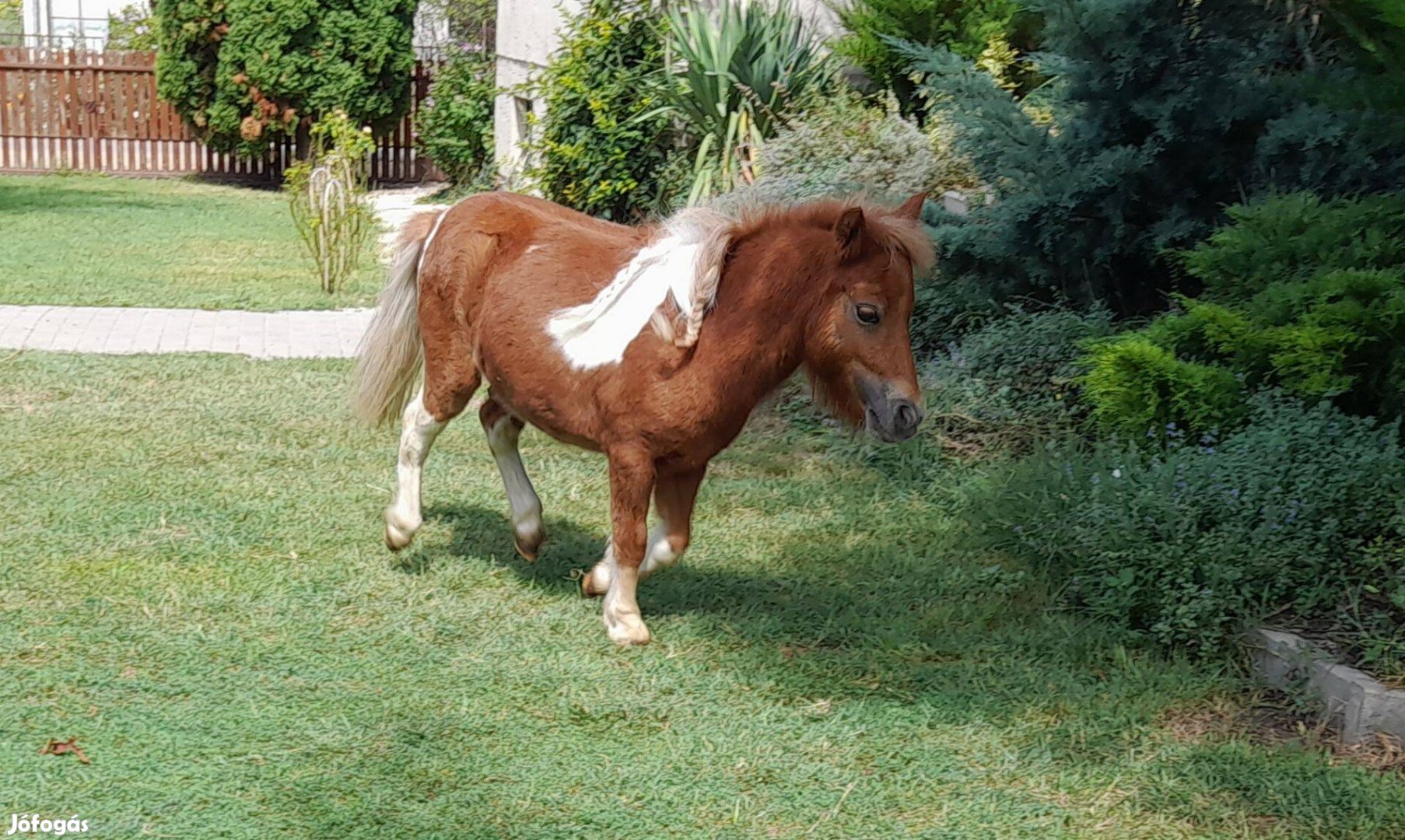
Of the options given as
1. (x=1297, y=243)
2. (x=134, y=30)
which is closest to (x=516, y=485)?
(x=1297, y=243)

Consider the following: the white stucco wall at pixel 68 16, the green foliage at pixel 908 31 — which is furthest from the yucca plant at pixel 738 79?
the white stucco wall at pixel 68 16

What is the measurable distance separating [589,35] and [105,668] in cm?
956

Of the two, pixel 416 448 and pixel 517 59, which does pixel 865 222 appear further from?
pixel 517 59

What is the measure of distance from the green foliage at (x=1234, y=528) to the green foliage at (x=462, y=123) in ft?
45.2

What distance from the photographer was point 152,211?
17.6m

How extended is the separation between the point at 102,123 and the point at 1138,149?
19.0 metres

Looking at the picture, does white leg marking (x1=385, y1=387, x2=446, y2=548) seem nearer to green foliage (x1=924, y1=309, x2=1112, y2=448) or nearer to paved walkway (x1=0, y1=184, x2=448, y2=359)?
green foliage (x1=924, y1=309, x2=1112, y2=448)

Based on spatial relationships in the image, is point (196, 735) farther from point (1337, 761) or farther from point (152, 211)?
point (152, 211)

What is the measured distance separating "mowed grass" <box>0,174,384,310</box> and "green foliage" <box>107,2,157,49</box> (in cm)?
471

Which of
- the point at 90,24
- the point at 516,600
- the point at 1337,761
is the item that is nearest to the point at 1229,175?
the point at 1337,761

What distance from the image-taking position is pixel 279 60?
1958cm

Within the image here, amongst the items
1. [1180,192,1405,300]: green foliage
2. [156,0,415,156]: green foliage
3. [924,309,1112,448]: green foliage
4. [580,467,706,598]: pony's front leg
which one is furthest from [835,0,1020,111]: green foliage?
[156,0,415,156]: green foliage

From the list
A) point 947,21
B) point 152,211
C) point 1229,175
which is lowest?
point 152,211

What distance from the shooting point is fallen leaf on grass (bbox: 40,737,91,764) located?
4098 mm
